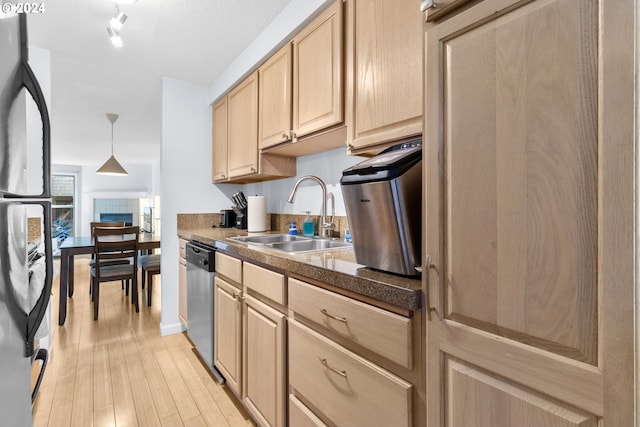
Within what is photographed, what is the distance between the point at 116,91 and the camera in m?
3.27

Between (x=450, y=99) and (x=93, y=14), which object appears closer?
(x=450, y=99)

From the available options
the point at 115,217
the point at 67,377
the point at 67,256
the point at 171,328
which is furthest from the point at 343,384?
the point at 115,217

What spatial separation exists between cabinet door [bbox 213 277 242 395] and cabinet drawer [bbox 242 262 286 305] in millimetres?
160

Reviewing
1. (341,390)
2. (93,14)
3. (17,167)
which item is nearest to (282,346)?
(341,390)

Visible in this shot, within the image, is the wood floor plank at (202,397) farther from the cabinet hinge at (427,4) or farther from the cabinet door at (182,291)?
the cabinet hinge at (427,4)

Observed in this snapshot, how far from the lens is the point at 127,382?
205 centimetres

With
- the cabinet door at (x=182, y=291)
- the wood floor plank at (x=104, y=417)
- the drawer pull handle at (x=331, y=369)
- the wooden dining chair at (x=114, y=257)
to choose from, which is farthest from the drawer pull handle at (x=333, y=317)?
the wooden dining chair at (x=114, y=257)

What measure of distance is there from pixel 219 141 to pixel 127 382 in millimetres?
2024

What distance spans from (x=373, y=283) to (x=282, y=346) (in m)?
0.64

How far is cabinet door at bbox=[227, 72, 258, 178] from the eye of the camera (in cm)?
236

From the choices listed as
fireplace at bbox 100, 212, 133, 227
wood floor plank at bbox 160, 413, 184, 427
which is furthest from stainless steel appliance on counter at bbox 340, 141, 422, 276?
fireplace at bbox 100, 212, 133, 227

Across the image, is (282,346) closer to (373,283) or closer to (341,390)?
(341,390)

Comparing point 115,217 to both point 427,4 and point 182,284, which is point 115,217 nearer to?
point 182,284

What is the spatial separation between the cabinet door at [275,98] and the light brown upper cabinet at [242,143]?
0.12m
